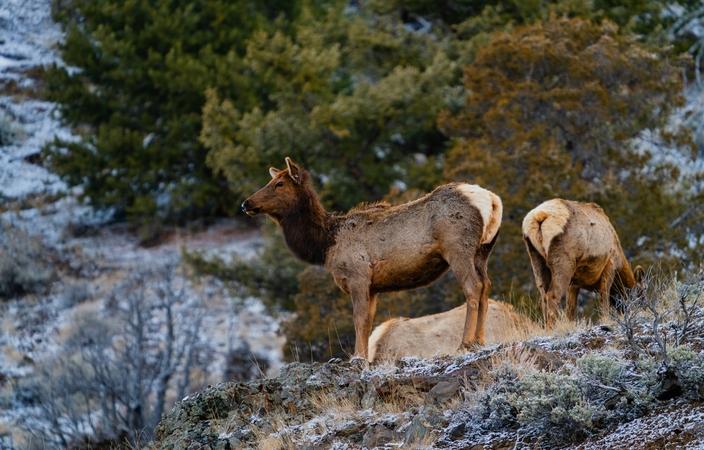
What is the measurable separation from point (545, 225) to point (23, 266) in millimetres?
22562

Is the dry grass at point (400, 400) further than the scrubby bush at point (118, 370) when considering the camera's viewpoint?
No

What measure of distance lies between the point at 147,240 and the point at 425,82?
30.5ft

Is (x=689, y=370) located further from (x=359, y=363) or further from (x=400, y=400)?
(x=359, y=363)

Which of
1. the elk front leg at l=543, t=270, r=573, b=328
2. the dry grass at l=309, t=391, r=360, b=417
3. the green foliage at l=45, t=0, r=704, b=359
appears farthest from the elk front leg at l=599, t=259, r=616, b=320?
the green foliage at l=45, t=0, r=704, b=359

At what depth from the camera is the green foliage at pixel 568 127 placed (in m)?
25.5

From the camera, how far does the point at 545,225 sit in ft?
43.1

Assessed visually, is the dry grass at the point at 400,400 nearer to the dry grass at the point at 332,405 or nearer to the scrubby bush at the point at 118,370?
the dry grass at the point at 332,405

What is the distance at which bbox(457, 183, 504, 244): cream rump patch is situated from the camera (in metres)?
11.6

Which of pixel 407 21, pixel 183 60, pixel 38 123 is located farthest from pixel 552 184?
pixel 38 123

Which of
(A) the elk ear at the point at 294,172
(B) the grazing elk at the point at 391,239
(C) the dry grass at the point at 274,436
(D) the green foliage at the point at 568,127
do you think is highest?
(A) the elk ear at the point at 294,172

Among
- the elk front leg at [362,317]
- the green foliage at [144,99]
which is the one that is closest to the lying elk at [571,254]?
the elk front leg at [362,317]

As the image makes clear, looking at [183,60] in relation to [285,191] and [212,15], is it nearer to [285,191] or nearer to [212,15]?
[212,15]

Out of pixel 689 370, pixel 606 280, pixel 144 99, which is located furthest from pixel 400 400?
pixel 144 99

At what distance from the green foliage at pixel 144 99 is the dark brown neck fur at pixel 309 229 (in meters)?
22.8
